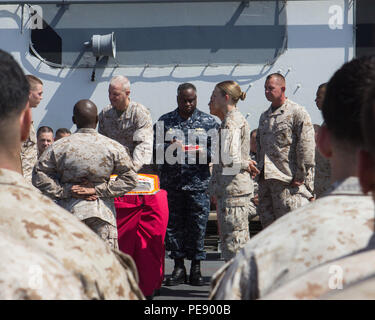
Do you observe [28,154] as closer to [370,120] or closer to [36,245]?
[36,245]

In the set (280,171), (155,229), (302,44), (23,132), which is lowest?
(155,229)

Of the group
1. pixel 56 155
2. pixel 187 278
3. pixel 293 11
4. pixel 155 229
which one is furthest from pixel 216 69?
pixel 56 155

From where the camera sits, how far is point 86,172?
427cm

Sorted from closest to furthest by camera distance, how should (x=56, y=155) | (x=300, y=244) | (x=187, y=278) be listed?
(x=300, y=244) < (x=56, y=155) < (x=187, y=278)

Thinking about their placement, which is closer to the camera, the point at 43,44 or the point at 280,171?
the point at 280,171

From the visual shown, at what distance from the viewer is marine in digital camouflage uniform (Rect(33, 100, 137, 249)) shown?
13.9 feet

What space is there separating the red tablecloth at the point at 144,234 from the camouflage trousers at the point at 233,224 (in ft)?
1.55

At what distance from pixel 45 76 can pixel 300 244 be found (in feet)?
25.5

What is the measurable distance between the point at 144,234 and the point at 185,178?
884mm

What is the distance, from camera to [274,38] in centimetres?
889

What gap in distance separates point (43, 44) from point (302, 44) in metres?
3.25
